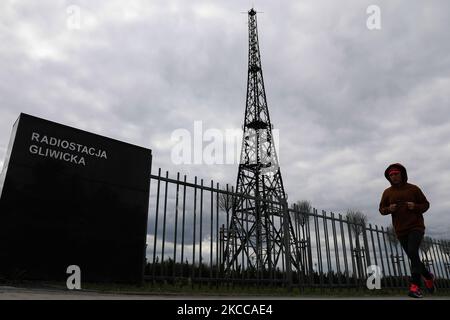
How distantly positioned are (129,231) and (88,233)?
659mm

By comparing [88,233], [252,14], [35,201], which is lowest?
[88,233]

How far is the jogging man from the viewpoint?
172 inches

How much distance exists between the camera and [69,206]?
5020 millimetres

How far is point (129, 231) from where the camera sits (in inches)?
216

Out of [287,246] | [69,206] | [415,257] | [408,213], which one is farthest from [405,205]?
[69,206]

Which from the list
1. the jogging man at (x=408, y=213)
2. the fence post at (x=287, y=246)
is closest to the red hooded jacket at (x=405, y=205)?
the jogging man at (x=408, y=213)

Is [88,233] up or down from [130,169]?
down

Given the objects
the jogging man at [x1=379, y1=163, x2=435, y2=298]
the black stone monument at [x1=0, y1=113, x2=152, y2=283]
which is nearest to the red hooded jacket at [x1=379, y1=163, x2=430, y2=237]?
the jogging man at [x1=379, y1=163, x2=435, y2=298]

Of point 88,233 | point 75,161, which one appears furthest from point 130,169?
point 88,233

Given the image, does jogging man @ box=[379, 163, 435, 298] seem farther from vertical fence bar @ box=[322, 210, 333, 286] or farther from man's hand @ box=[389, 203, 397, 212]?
vertical fence bar @ box=[322, 210, 333, 286]
